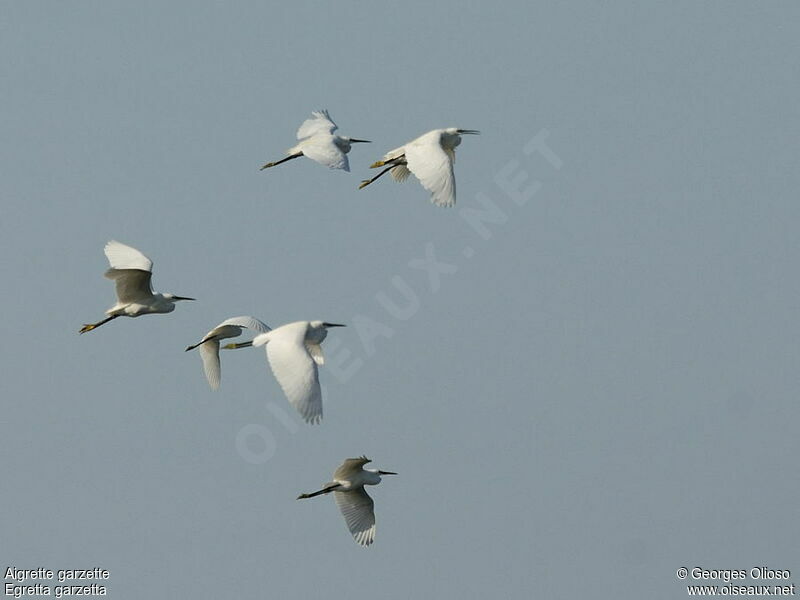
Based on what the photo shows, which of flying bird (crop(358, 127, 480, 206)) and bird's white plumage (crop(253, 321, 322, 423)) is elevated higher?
flying bird (crop(358, 127, 480, 206))

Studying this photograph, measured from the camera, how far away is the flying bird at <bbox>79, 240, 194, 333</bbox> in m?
32.3

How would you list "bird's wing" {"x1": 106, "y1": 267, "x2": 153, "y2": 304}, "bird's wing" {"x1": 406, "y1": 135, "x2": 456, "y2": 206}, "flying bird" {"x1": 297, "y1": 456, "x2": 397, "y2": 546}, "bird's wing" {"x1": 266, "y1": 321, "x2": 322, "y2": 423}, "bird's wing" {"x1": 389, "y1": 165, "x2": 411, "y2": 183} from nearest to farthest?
"bird's wing" {"x1": 266, "y1": 321, "x2": 322, "y2": 423}, "bird's wing" {"x1": 406, "y1": 135, "x2": 456, "y2": 206}, "bird's wing" {"x1": 106, "y1": 267, "x2": 153, "y2": 304}, "flying bird" {"x1": 297, "y1": 456, "x2": 397, "y2": 546}, "bird's wing" {"x1": 389, "y1": 165, "x2": 411, "y2": 183}

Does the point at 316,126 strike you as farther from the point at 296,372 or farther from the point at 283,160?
the point at 296,372

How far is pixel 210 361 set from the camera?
117 ft

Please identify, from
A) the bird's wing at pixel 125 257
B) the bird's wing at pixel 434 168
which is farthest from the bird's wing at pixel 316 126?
the bird's wing at pixel 125 257

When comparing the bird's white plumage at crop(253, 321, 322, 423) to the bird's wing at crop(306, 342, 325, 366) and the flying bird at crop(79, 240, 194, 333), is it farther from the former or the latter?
the flying bird at crop(79, 240, 194, 333)

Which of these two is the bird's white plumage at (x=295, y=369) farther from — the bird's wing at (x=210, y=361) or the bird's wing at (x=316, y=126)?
the bird's wing at (x=316, y=126)

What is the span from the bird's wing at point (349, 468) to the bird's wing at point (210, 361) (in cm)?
313

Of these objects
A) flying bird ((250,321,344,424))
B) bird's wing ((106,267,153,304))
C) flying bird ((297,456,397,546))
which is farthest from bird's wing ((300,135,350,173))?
flying bird ((297,456,397,546))

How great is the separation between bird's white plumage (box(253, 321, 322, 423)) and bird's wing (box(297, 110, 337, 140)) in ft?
27.0

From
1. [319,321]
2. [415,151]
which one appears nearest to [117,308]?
[319,321]

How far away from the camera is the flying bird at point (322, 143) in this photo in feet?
114

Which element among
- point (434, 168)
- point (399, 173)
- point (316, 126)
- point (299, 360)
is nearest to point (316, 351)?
point (299, 360)

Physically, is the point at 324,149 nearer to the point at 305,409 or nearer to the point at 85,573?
the point at 305,409
